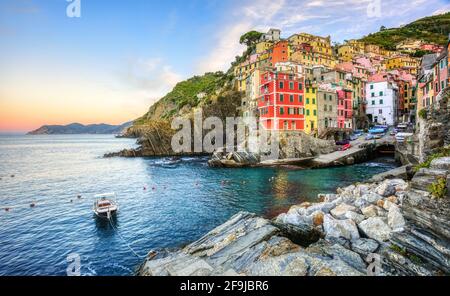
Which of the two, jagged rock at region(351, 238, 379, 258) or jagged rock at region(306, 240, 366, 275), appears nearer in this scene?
jagged rock at region(306, 240, 366, 275)

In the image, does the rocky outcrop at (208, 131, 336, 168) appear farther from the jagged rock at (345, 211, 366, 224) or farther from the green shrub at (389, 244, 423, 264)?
the green shrub at (389, 244, 423, 264)

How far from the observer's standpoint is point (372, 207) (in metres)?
11.8

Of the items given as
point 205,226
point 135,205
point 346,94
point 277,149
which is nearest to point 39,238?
point 135,205

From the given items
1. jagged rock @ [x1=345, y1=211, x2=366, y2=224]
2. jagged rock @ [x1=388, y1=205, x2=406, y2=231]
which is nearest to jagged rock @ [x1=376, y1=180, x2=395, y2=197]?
jagged rock @ [x1=345, y1=211, x2=366, y2=224]

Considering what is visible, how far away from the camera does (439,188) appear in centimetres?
700

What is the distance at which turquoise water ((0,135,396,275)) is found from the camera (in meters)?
14.6

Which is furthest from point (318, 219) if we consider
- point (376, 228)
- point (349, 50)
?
point (349, 50)

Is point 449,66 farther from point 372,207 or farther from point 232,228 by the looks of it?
point 232,228

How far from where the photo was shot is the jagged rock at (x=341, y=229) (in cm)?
978

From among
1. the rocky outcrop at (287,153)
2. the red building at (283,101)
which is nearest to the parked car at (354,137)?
the rocky outcrop at (287,153)

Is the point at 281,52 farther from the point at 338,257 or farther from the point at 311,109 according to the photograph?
the point at 338,257

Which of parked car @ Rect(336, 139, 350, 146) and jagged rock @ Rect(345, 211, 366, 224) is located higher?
parked car @ Rect(336, 139, 350, 146)

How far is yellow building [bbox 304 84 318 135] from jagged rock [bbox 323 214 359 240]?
131ft

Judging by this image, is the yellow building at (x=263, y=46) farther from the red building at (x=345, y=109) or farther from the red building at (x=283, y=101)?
the red building at (x=283, y=101)
